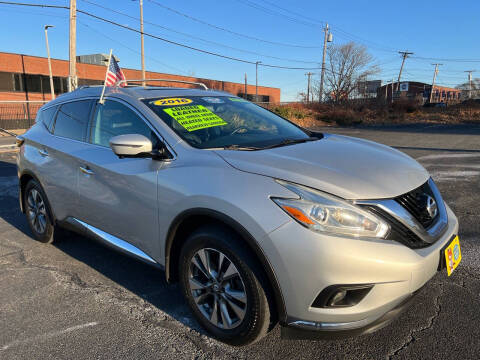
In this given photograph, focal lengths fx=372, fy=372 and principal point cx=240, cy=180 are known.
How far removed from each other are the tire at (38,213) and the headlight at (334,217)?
A: 10.0 feet

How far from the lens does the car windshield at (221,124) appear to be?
2.79 metres

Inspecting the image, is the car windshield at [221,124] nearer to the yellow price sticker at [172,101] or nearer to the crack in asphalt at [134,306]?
the yellow price sticker at [172,101]

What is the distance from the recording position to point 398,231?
2021 mm

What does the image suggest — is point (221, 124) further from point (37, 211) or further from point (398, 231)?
point (37, 211)

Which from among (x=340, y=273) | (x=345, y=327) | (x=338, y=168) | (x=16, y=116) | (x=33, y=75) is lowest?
(x=345, y=327)

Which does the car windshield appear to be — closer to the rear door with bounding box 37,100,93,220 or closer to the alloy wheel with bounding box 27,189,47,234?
the rear door with bounding box 37,100,93,220

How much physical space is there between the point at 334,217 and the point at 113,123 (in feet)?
7.12

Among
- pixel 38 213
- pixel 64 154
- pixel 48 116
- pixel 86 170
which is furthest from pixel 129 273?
pixel 48 116

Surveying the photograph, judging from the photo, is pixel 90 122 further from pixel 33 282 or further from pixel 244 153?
pixel 244 153

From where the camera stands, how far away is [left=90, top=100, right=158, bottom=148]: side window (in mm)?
2982

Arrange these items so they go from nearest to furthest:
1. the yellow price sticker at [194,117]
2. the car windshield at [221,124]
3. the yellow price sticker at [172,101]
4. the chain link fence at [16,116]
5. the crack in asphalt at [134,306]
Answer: the crack in asphalt at [134,306]
the car windshield at [221,124]
the yellow price sticker at [194,117]
the yellow price sticker at [172,101]
the chain link fence at [16,116]

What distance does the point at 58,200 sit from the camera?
371 cm

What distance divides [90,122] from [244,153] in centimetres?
180

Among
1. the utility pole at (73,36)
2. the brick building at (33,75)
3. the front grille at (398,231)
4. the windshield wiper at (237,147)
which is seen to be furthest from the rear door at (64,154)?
the brick building at (33,75)
